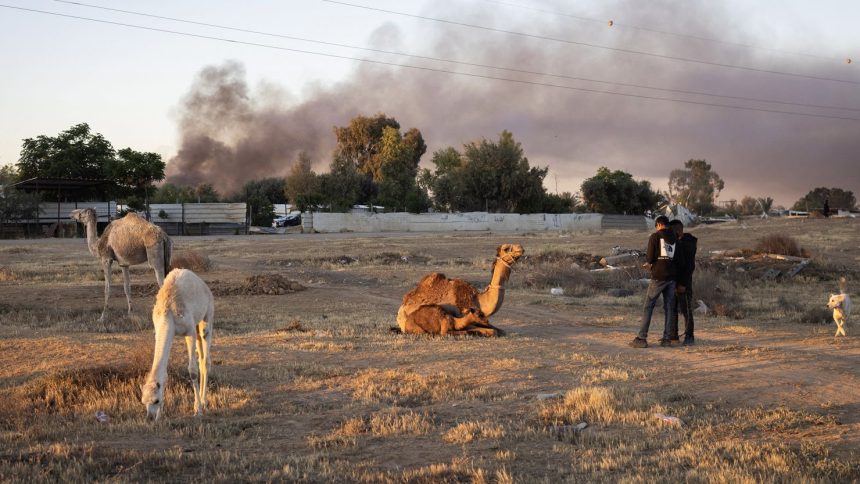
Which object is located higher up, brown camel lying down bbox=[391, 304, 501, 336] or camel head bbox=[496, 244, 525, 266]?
camel head bbox=[496, 244, 525, 266]

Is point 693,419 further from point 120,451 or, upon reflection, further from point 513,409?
point 120,451

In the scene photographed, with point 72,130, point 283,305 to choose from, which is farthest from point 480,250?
point 72,130

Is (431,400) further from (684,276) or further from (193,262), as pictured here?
(193,262)

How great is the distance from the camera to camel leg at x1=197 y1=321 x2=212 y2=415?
346 inches

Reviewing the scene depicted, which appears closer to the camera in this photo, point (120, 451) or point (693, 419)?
point (120, 451)

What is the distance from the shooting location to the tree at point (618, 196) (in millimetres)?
89938

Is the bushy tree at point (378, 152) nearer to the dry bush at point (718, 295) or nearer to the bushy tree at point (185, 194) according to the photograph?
the bushy tree at point (185, 194)

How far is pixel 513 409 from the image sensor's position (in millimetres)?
8812

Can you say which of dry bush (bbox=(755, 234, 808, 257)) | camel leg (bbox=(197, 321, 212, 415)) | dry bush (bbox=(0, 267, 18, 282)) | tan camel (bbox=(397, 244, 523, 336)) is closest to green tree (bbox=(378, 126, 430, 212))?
dry bush (bbox=(755, 234, 808, 257))

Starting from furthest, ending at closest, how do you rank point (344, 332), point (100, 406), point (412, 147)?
1. point (412, 147)
2. point (344, 332)
3. point (100, 406)

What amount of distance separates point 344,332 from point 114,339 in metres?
3.93

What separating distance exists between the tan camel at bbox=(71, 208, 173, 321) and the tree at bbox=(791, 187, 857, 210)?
392 ft

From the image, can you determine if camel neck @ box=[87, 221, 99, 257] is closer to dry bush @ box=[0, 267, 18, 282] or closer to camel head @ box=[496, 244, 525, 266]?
dry bush @ box=[0, 267, 18, 282]

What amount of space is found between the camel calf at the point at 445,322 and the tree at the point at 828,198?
118760mm
